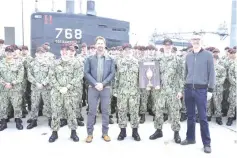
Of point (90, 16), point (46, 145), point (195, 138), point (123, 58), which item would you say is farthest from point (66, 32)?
point (195, 138)

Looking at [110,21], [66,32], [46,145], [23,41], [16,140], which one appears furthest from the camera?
[23,41]

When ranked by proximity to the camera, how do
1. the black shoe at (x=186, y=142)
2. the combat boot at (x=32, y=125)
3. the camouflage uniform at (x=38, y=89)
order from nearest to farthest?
the black shoe at (x=186, y=142), the combat boot at (x=32, y=125), the camouflage uniform at (x=38, y=89)

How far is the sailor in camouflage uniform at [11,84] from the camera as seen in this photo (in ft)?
17.3

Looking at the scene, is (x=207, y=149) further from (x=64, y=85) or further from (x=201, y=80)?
(x=64, y=85)

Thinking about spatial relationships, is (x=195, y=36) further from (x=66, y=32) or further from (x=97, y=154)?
(x=66, y=32)

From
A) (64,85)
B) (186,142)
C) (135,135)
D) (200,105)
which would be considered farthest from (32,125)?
(200,105)

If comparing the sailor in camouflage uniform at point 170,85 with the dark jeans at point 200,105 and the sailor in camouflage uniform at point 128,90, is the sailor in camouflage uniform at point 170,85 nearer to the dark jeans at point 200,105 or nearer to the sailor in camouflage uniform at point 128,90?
the dark jeans at point 200,105

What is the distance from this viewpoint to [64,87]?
454 cm

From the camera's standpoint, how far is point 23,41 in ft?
36.5

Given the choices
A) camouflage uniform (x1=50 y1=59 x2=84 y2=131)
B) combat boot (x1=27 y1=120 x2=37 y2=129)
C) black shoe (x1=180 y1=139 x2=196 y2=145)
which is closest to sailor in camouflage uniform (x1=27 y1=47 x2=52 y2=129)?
combat boot (x1=27 y1=120 x2=37 y2=129)

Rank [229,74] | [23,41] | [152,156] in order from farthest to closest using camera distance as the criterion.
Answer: [23,41] → [229,74] → [152,156]

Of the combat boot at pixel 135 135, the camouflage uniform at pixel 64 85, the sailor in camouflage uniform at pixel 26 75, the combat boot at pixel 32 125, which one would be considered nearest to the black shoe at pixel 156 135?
the combat boot at pixel 135 135

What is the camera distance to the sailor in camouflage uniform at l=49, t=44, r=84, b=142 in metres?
4.57

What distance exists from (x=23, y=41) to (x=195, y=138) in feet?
28.0
